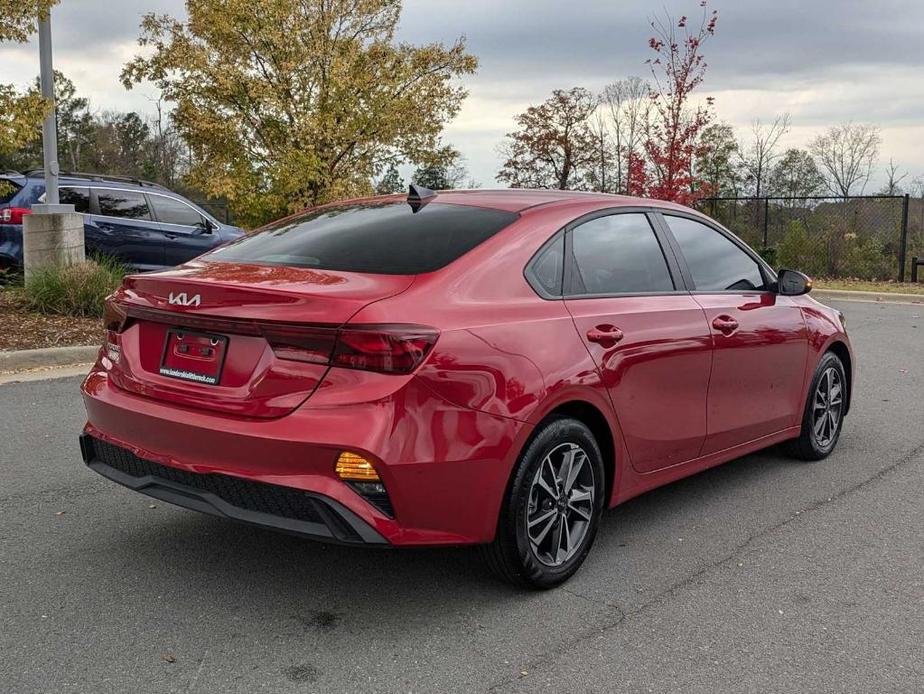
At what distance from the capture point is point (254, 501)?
9.96 ft

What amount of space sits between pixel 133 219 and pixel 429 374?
11.6 m

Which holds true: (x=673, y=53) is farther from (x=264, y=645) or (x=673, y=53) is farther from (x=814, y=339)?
(x=264, y=645)

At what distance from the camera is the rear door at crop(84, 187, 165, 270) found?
12969 mm

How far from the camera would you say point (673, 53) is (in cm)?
2102

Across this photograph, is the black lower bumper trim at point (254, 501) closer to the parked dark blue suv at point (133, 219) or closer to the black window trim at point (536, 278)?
the black window trim at point (536, 278)

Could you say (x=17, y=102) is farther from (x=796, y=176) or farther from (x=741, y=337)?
(x=796, y=176)

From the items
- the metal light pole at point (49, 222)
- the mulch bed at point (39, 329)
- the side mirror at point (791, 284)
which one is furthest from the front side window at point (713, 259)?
the metal light pole at point (49, 222)

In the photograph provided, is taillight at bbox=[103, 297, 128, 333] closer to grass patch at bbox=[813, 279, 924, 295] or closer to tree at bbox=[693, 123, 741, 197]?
grass patch at bbox=[813, 279, 924, 295]

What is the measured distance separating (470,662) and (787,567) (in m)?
1.62

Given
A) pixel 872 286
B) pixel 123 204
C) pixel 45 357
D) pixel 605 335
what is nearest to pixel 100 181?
pixel 123 204

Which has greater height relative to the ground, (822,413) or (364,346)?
(364,346)

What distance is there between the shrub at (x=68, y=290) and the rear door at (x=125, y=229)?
3.02 metres

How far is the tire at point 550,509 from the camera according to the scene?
10.8 feet

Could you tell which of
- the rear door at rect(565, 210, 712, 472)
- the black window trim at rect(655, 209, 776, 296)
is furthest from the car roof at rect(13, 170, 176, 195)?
the rear door at rect(565, 210, 712, 472)
